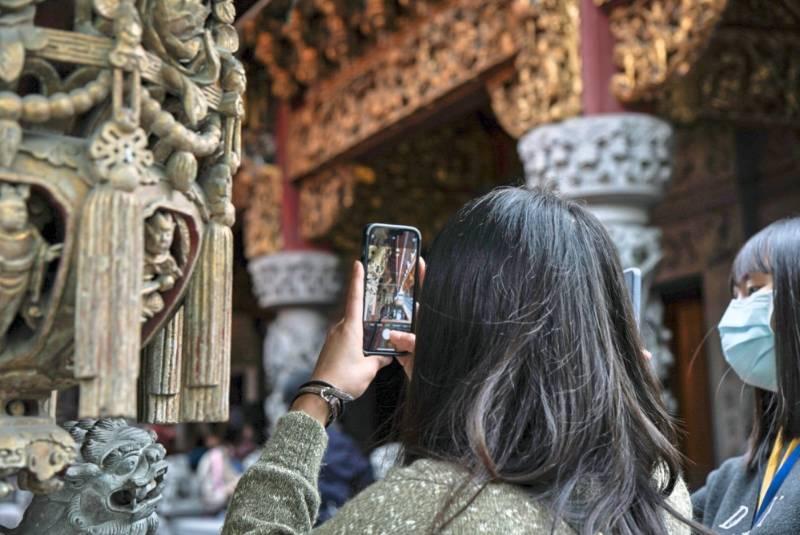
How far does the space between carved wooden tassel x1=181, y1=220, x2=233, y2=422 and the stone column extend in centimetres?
406

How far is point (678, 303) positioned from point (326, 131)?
1610mm

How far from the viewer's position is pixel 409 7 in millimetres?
3963

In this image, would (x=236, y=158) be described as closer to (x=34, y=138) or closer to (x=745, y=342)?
(x=34, y=138)

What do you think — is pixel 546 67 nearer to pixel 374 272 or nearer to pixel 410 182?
pixel 410 182

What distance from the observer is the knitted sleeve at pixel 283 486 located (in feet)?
2.72

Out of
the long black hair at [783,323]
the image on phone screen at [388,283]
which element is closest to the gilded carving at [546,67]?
the long black hair at [783,323]

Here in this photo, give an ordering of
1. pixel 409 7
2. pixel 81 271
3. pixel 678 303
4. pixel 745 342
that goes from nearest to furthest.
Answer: pixel 81 271
pixel 745 342
pixel 409 7
pixel 678 303

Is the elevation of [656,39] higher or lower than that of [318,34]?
lower

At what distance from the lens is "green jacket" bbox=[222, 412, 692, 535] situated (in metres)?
0.74

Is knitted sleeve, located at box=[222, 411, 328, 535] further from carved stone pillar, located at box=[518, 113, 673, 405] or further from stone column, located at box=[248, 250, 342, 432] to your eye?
stone column, located at box=[248, 250, 342, 432]

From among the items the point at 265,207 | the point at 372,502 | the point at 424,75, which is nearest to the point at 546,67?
the point at 424,75

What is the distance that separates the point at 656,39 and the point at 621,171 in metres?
0.35

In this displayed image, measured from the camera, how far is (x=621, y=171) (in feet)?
9.56

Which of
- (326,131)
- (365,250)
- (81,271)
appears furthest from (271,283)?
(81,271)
